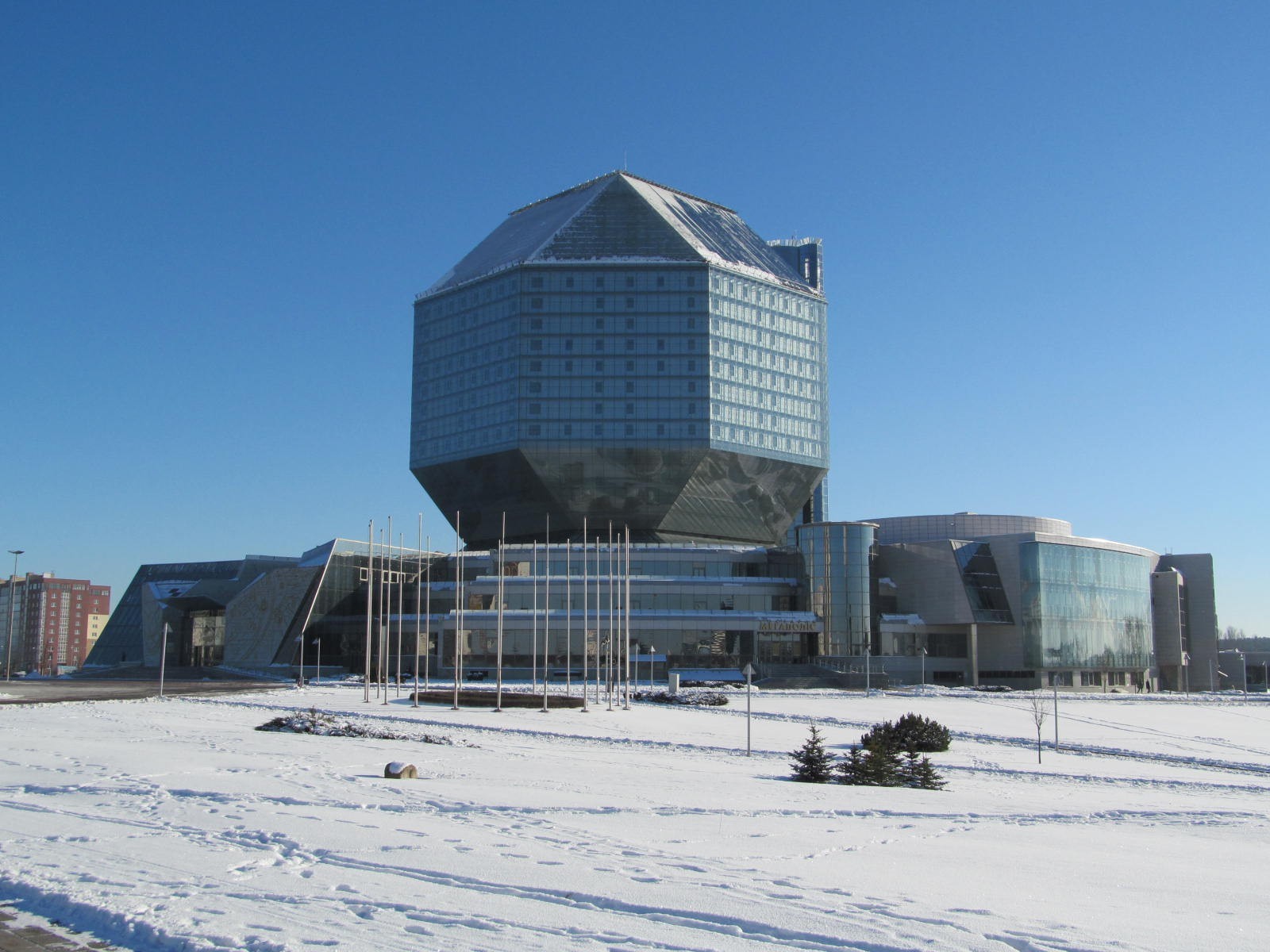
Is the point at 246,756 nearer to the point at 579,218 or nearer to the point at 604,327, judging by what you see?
the point at 604,327

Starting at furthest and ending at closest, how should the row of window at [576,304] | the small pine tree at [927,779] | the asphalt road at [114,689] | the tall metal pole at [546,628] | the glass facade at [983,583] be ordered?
the row of window at [576,304] → the glass facade at [983,583] → the tall metal pole at [546,628] → the asphalt road at [114,689] → the small pine tree at [927,779]

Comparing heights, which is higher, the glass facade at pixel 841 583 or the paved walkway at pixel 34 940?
the glass facade at pixel 841 583

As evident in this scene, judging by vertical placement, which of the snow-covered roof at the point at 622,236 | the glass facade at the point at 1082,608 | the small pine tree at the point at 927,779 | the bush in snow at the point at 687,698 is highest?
the snow-covered roof at the point at 622,236

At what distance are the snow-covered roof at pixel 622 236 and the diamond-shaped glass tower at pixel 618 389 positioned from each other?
33 centimetres

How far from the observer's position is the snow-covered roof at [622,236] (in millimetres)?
145000

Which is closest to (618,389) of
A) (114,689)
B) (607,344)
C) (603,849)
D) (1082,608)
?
(607,344)

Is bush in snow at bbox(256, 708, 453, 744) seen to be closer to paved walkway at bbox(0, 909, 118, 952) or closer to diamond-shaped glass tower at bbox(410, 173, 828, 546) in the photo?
paved walkway at bbox(0, 909, 118, 952)

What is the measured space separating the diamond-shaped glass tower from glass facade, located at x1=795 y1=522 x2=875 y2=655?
818 inches

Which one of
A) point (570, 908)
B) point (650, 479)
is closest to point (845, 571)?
point (650, 479)

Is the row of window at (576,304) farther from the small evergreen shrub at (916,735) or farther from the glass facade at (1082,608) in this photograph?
the small evergreen shrub at (916,735)

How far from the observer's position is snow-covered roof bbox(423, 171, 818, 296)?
145 metres

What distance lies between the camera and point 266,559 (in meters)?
152

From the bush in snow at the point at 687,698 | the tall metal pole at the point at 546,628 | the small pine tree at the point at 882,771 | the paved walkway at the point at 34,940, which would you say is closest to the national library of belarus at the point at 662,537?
the tall metal pole at the point at 546,628

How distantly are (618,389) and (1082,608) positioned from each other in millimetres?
57142
